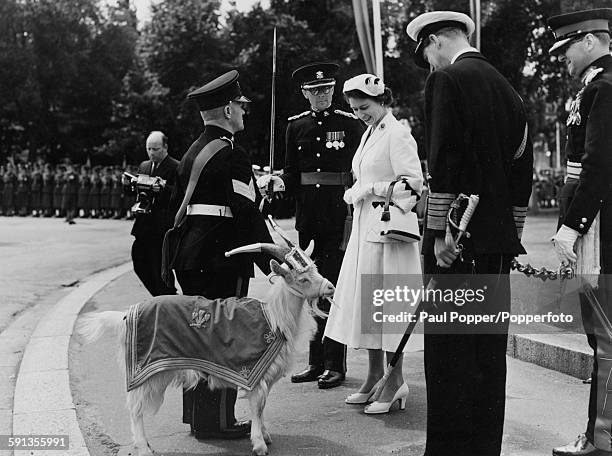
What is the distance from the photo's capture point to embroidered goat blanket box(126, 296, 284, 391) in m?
5.19

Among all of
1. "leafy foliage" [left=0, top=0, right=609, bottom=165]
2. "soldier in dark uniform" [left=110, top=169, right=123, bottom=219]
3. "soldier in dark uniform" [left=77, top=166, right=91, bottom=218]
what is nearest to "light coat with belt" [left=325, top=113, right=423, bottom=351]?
"leafy foliage" [left=0, top=0, right=609, bottom=165]

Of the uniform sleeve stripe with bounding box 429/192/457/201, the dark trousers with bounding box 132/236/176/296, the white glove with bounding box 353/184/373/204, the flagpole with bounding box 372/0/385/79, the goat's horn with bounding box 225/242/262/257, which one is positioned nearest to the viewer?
the uniform sleeve stripe with bounding box 429/192/457/201

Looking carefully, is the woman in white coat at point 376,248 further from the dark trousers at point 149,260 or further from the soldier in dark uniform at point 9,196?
the soldier in dark uniform at point 9,196

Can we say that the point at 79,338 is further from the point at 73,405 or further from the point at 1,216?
Answer: the point at 1,216

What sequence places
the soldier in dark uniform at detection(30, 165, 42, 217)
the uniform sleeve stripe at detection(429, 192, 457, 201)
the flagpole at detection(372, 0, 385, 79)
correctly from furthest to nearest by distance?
the soldier in dark uniform at detection(30, 165, 42, 217)
the flagpole at detection(372, 0, 385, 79)
the uniform sleeve stripe at detection(429, 192, 457, 201)

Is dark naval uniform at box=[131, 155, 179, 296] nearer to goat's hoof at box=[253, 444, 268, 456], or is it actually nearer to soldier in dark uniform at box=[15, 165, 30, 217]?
goat's hoof at box=[253, 444, 268, 456]

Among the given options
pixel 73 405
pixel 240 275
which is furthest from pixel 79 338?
pixel 240 275

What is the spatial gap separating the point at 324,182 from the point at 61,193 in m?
29.3

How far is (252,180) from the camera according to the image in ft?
19.0

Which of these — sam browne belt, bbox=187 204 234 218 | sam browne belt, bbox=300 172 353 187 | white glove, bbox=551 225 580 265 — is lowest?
white glove, bbox=551 225 580 265

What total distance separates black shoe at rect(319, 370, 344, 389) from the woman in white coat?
1.51ft

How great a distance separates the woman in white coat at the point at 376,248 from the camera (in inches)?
237

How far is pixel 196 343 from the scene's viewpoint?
5.21 meters

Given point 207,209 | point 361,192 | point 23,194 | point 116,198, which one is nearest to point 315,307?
point 207,209
